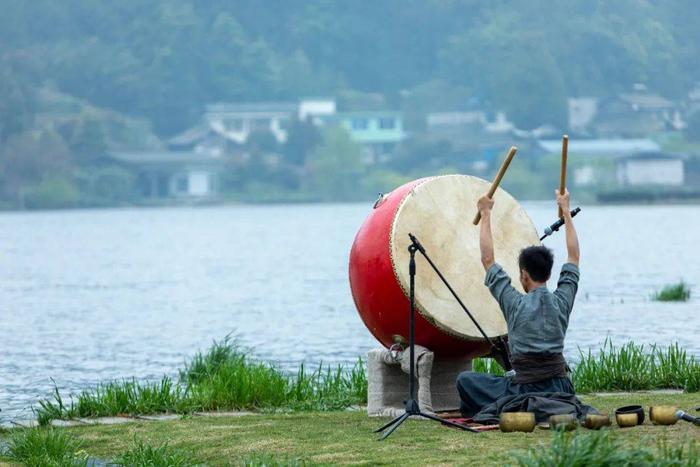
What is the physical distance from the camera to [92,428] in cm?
1100

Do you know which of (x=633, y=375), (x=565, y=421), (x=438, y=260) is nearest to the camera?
(x=565, y=421)

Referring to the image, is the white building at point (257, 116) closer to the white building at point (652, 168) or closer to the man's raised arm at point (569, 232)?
the white building at point (652, 168)

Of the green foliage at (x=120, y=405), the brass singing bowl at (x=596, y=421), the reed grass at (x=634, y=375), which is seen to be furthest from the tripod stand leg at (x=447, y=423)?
the reed grass at (x=634, y=375)

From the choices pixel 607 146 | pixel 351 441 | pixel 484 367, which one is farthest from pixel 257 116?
pixel 351 441

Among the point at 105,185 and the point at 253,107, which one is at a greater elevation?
the point at 253,107

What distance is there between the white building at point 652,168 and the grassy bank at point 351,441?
4671 inches

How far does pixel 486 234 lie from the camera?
33.4 feet

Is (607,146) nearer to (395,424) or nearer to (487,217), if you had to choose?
(487,217)

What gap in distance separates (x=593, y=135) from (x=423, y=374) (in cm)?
13343

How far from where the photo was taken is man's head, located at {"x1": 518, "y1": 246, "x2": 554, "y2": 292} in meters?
9.65

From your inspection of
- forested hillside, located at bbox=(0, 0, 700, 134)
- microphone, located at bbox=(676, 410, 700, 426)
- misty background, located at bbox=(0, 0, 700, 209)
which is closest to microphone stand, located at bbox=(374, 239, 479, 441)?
microphone, located at bbox=(676, 410, 700, 426)

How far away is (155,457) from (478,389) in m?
2.24

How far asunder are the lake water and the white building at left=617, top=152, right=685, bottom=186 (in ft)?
87.6

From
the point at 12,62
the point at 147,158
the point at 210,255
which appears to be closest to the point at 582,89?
the point at 147,158
